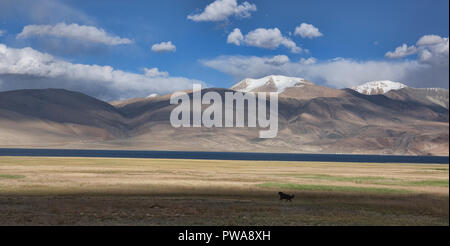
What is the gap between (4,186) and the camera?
42500 millimetres

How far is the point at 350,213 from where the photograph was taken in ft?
96.3

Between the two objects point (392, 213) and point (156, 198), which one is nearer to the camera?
point (392, 213)

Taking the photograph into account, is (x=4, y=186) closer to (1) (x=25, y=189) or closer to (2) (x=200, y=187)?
(1) (x=25, y=189)
